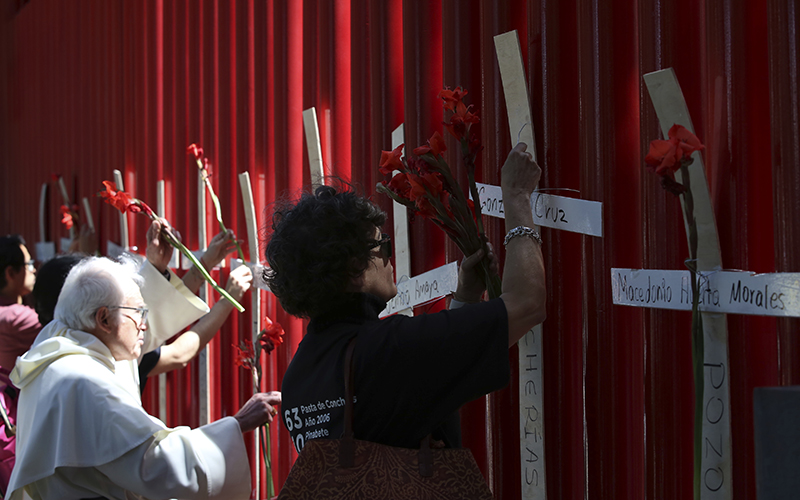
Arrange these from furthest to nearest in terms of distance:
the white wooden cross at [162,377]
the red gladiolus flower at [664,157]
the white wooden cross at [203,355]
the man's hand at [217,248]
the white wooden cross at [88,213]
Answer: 1. the white wooden cross at [88,213]
2. the white wooden cross at [162,377]
3. the white wooden cross at [203,355]
4. the man's hand at [217,248]
5. the red gladiolus flower at [664,157]

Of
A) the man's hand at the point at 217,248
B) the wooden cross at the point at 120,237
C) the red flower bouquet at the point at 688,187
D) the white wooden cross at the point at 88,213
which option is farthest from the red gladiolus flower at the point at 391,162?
the white wooden cross at the point at 88,213

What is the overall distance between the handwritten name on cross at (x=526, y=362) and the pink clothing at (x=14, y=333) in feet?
6.85

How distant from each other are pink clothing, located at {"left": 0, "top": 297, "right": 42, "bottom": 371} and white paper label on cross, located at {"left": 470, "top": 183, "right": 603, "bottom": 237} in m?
2.10

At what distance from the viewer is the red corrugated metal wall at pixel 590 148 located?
45.9 inches

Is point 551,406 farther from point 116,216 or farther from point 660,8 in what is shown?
point 116,216

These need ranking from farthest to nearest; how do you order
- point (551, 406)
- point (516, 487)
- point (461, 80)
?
point (461, 80) < point (516, 487) < point (551, 406)

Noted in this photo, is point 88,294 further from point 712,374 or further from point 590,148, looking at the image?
point 712,374

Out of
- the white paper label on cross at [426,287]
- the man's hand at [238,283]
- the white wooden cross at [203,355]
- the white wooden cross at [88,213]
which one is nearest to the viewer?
the white paper label on cross at [426,287]

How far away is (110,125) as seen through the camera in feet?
14.5

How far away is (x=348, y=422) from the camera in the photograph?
3.84 ft

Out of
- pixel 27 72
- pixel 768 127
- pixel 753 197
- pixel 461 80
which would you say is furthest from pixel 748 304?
pixel 27 72

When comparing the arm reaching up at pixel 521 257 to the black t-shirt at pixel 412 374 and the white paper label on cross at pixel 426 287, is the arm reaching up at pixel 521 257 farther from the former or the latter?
the white paper label on cross at pixel 426 287

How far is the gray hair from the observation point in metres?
1.98

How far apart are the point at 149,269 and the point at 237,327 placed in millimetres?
414
